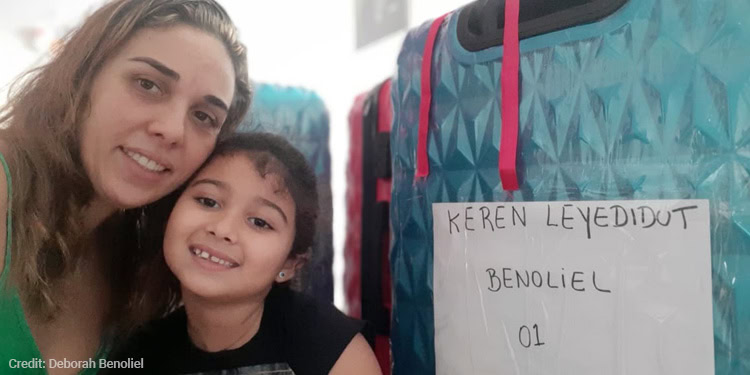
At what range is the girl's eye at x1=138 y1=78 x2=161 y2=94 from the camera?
49 cm

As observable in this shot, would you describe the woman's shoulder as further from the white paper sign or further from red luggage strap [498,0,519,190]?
red luggage strap [498,0,519,190]

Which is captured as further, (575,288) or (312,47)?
(312,47)

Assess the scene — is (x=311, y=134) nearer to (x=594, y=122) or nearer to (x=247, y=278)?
(x=247, y=278)

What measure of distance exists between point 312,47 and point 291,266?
0.40 metres

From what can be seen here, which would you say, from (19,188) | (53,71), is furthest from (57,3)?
(19,188)

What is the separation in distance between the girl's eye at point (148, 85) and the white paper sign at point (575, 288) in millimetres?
A: 304

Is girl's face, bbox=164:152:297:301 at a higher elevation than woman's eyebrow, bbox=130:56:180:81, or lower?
lower

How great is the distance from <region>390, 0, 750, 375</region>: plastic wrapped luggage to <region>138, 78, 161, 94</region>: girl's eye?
0.26 metres

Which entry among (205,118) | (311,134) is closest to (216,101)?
(205,118)

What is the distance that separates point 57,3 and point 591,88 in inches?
21.4

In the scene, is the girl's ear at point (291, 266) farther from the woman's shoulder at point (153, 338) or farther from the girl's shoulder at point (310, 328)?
the woman's shoulder at point (153, 338)

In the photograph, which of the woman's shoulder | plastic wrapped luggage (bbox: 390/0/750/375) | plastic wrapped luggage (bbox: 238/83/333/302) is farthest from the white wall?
the woman's shoulder

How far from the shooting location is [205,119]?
1.76 feet

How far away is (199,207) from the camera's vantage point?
1.79 feet
